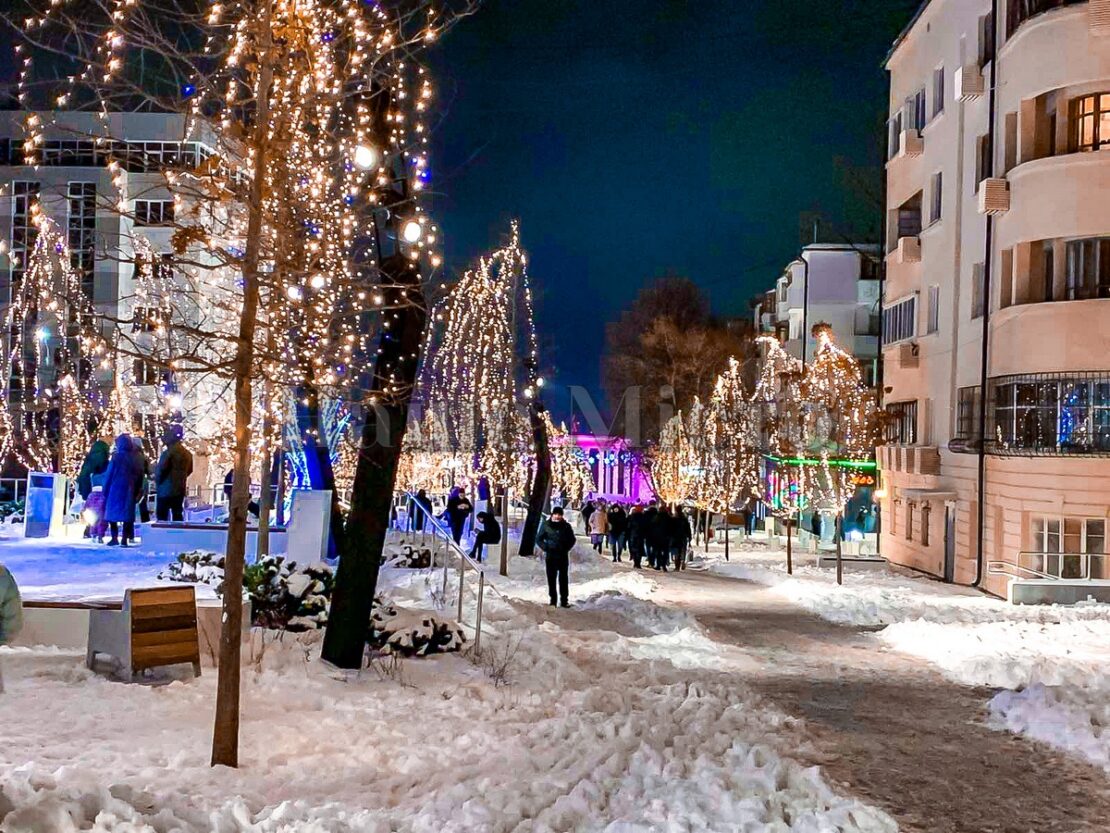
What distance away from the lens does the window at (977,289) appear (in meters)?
29.9

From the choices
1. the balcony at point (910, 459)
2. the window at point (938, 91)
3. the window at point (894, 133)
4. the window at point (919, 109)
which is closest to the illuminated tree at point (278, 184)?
the balcony at point (910, 459)

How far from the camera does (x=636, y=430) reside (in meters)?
70.1

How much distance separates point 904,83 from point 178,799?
3762 cm

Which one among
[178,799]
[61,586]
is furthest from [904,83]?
[178,799]

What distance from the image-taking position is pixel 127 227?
22.8m

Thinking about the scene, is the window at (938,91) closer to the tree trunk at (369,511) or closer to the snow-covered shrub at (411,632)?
the tree trunk at (369,511)

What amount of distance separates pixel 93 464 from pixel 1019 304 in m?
20.1

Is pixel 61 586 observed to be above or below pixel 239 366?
below

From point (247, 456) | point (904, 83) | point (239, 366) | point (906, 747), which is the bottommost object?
point (906, 747)

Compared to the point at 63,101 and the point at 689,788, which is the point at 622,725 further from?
the point at 63,101

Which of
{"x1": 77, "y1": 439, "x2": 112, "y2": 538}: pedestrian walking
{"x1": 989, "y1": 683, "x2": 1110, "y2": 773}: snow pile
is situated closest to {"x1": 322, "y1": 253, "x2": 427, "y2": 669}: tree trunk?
{"x1": 989, "y1": 683, "x2": 1110, "y2": 773}: snow pile

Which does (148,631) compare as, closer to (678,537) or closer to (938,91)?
(678,537)

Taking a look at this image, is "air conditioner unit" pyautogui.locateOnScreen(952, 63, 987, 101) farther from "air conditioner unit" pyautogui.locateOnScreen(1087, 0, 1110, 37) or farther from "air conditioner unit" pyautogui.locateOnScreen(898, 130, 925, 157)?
"air conditioner unit" pyautogui.locateOnScreen(898, 130, 925, 157)

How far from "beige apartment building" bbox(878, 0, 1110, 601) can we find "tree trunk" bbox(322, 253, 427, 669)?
51.2 ft
